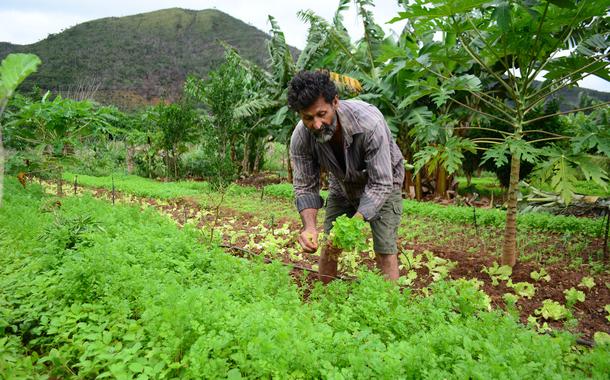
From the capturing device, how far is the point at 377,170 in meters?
3.17

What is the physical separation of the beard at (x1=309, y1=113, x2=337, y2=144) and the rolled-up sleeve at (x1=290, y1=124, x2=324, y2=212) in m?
0.41

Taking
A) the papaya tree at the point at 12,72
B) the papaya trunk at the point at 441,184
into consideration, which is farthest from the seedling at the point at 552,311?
A: the papaya trunk at the point at 441,184

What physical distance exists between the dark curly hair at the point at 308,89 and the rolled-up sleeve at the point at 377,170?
19.6 inches

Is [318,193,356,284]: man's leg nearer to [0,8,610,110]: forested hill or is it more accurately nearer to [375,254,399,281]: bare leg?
[375,254,399,281]: bare leg

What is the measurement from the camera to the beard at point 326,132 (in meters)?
3.01

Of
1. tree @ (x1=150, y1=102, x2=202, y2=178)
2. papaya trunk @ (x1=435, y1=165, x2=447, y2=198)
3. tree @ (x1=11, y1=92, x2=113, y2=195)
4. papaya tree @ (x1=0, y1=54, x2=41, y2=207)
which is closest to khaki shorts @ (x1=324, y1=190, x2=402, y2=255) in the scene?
papaya tree @ (x1=0, y1=54, x2=41, y2=207)

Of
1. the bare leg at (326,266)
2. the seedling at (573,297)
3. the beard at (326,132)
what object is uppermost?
the beard at (326,132)

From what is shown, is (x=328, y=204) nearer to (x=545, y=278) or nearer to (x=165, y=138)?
(x=545, y=278)

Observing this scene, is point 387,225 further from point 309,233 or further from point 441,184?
point 441,184

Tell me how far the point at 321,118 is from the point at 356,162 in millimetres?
595

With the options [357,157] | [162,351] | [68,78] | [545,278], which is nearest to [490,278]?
[545,278]

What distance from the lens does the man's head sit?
282cm

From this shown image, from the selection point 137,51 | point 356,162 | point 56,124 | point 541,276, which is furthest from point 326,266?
point 137,51

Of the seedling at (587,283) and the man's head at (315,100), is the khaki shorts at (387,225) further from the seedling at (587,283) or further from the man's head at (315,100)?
the seedling at (587,283)
